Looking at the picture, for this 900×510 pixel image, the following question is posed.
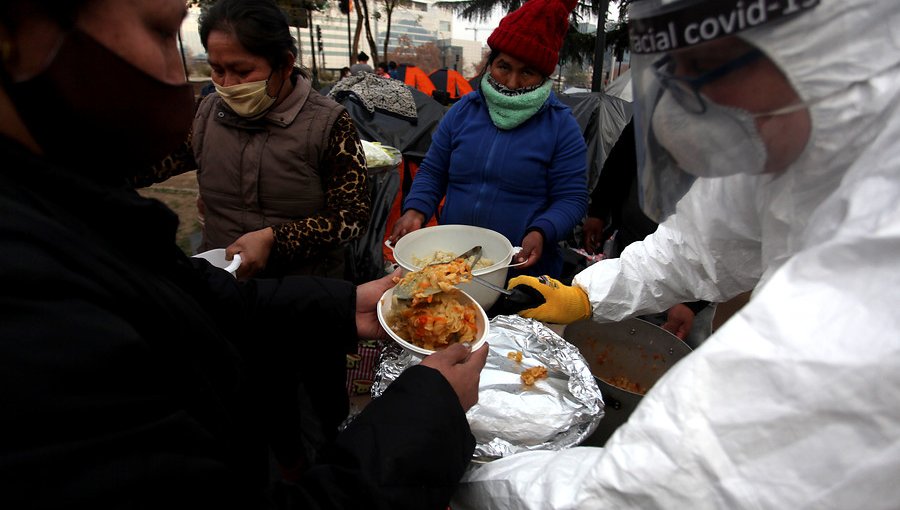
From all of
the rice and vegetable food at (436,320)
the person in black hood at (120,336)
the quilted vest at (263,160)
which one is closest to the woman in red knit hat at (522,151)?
the quilted vest at (263,160)

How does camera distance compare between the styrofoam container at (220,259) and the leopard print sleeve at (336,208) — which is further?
the leopard print sleeve at (336,208)

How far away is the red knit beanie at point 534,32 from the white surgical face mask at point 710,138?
61.3 inches

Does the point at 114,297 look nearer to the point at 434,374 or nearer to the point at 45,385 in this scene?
the point at 45,385

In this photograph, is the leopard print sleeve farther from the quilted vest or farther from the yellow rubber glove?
the yellow rubber glove

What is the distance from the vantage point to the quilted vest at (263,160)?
2168 mm

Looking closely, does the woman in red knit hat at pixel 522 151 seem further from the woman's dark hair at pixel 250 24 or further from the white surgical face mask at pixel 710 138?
the white surgical face mask at pixel 710 138

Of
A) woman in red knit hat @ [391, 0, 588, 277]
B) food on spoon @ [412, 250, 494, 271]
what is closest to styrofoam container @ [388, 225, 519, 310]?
food on spoon @ [412, 250, 494, 271]

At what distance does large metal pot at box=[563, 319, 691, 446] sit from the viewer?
76.8 inches

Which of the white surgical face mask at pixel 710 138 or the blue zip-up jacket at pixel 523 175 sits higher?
the white surgical face mask at pixel 710 138

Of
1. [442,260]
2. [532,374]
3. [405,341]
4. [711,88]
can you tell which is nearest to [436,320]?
[405,341]

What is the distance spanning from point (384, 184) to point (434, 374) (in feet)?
9.72

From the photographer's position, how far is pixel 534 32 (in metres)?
2.38

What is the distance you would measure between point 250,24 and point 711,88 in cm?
188

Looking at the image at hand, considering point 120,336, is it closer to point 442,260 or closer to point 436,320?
point 436,320
